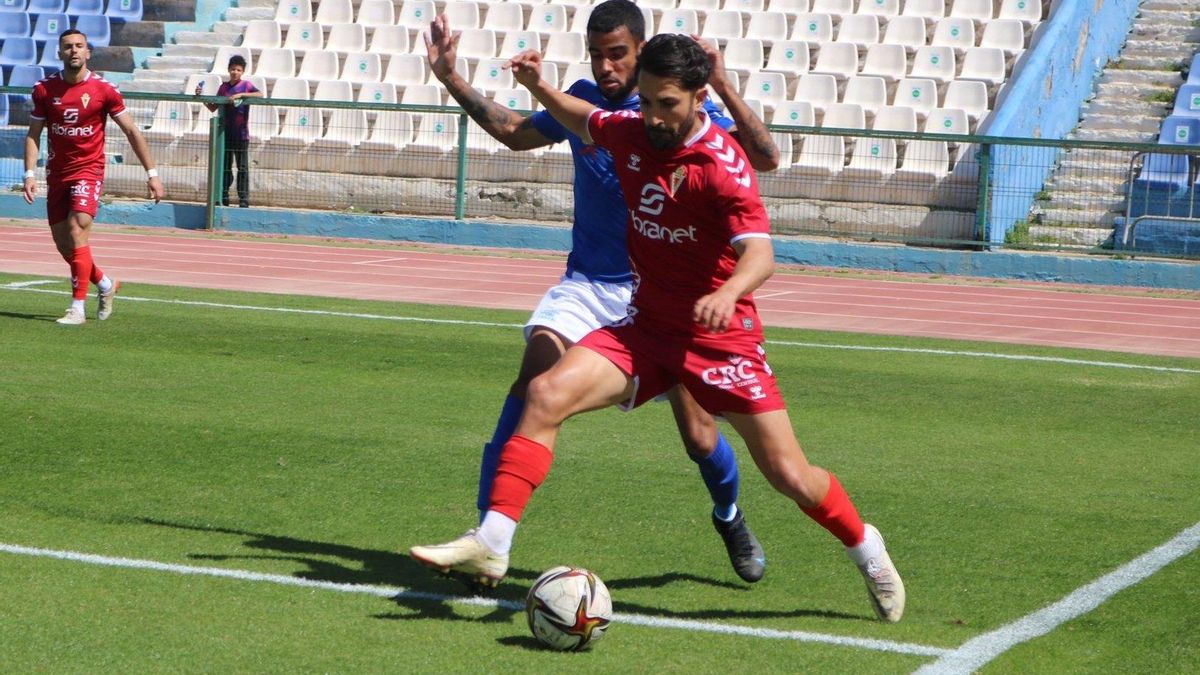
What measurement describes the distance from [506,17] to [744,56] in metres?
4.30

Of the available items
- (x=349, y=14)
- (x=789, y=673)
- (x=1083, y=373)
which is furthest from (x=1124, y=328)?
(x=349, y=14)

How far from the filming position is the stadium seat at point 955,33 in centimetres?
2291

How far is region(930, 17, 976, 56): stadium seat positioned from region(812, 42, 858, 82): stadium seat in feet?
4.02

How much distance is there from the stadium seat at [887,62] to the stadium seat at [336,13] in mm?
9002

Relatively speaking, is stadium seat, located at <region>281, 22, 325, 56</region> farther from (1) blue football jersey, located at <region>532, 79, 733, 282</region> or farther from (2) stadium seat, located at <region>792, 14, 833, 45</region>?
(1) blue football jersey, located at <region>532, 79, 733, 282</region>

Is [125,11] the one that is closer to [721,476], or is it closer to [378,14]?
[378,14]

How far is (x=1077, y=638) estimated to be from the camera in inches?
196

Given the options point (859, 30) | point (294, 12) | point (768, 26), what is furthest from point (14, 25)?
point (859, 30)

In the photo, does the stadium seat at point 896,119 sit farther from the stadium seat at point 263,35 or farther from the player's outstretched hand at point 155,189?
the player's outstretched hand at point 155,189

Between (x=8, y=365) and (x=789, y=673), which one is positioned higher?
(x=789, y=673)

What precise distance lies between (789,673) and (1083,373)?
7309 millimetres

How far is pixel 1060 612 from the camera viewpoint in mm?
5273

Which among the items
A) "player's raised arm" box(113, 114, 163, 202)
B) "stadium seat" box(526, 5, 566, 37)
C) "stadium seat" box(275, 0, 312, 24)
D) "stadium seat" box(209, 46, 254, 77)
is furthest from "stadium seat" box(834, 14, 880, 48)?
"player's raised arm" box(113, 114, 163, 202)

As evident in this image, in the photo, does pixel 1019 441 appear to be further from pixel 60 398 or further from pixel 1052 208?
pixel 1052 208
